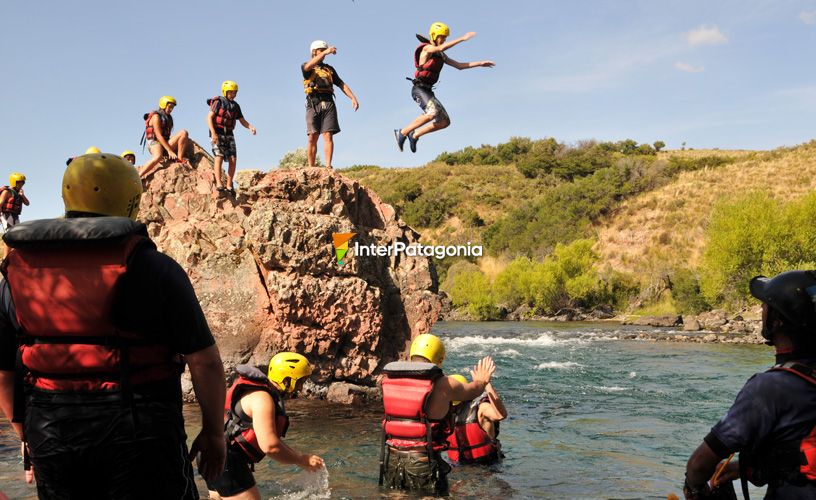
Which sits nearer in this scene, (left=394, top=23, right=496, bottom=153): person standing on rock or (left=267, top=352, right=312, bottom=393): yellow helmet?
(left=267, top=352, right=312, bottom=393): yellow helmet

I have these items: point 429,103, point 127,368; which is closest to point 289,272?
point 429,103

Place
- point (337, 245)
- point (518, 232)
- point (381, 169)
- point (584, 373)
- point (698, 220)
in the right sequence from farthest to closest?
point (381, 169) < point (518, 232) < point (698, 220) < point (584, 373) < point (337, 245)

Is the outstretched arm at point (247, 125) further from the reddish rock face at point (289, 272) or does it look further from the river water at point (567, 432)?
the river water at point (567, 432)

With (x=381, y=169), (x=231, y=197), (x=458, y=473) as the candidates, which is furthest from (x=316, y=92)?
(x=381, y=169)

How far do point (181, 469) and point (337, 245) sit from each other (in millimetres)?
9375

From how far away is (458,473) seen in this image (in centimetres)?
785

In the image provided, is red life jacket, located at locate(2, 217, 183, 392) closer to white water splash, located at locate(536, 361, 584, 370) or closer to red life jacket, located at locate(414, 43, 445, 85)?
red life jacket, located at locate(414, 43, 445, 85)

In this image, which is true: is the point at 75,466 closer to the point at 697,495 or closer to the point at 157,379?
the point at 157,379

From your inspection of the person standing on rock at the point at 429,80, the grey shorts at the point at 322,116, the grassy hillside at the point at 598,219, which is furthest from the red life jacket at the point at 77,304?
the grassy hillside at the point at 598,219

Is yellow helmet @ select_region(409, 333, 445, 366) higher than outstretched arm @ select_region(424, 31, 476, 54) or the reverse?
the reverse

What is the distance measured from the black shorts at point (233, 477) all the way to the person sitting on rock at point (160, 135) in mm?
8767

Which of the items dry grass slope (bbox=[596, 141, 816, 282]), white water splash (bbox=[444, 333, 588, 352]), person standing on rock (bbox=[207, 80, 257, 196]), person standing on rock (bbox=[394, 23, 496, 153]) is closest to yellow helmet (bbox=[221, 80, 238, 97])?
person standing on rock (bbox=[207, 80, 257, 196])

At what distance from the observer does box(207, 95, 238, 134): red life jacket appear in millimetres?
12117

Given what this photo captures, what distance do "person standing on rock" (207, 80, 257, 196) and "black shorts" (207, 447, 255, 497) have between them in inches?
314
